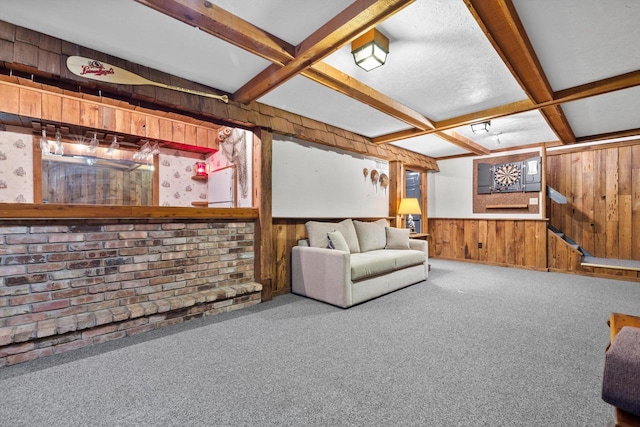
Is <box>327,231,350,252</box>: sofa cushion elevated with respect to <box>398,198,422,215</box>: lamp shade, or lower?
lower

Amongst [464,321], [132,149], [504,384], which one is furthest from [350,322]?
[132,149]

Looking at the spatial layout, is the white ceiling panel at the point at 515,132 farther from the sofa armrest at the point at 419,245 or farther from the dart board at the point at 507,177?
the sofa armrest at the point at 419,245

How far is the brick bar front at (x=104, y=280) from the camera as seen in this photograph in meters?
2.09

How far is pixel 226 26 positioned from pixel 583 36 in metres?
2.48

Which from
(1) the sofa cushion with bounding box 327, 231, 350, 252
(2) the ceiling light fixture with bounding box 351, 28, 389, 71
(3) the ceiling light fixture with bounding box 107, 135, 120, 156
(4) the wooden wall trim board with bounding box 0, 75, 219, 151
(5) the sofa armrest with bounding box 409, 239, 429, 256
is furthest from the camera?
(5) the sofa armrest with bounding box 409, 239, 429, 256

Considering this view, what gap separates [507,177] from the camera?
18.6 feet

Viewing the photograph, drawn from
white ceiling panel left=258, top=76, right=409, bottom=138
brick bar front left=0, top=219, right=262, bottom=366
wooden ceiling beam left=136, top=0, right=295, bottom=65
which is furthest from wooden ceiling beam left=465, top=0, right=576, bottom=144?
brick bar front left=0, top=219, right=262, bottom=366

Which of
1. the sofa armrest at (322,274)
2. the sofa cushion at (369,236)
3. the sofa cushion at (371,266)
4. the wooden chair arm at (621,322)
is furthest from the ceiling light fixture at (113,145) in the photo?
the wooden chair arm at (621,322)

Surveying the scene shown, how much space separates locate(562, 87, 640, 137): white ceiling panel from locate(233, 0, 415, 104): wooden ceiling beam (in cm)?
313

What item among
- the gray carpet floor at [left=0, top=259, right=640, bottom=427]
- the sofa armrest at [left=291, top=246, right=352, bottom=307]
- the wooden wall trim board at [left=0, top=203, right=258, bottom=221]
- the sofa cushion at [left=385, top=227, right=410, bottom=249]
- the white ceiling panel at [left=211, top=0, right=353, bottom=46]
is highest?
the white ceiling panel at [left=211, top=0, right=353, bottom=46]

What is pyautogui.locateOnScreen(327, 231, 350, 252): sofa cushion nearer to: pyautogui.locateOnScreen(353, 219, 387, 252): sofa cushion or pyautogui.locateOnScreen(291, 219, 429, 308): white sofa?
pyautogui.locateOnScreen(291, 219, 429, 308): white sofa

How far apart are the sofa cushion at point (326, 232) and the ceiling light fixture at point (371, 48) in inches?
82.4

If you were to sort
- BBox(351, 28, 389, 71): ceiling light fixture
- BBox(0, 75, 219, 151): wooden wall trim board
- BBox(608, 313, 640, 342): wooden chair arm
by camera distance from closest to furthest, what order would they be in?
BBox(608, 313, 640, 342): wooden chair arm, BBox(351, 28, 389, 71): ceiling light fixture, BBox(0, 75, 219, 151): wooden wall trim board

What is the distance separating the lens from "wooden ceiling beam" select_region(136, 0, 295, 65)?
164 cm
